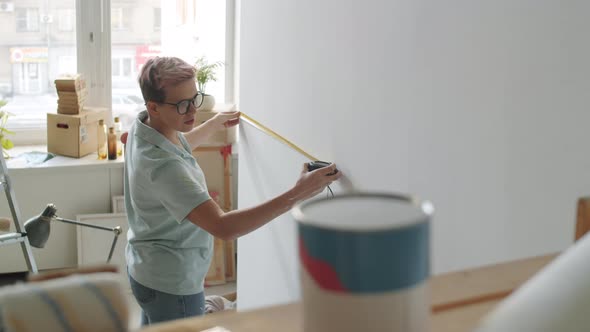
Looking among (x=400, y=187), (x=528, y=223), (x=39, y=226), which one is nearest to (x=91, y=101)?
(x=39, y=226)

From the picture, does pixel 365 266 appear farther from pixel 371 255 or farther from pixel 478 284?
pixel 478 284

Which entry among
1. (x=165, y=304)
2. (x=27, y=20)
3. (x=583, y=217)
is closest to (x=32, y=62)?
(x=27, y=20)

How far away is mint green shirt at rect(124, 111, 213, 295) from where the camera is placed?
8.05ft

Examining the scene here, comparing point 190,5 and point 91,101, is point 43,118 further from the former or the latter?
point 190,5

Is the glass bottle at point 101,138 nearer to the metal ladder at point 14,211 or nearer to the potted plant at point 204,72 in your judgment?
the potted plant at point 204,72

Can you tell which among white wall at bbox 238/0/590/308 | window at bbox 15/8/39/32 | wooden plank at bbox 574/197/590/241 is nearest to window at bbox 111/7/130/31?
window at bbox 15/8/39/32

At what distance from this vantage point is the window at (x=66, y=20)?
503 centimetres

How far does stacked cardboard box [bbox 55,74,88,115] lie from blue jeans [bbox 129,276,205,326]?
7.43 ft

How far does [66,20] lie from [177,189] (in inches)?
124

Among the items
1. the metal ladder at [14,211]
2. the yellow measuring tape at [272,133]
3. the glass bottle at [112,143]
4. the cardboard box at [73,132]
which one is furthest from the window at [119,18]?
the yellow measuring tape at [272,133]

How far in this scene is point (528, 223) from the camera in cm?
142

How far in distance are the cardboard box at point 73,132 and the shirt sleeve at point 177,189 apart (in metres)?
2.45

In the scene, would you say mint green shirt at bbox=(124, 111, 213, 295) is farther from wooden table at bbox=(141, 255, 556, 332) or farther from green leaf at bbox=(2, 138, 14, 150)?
green leaf at bbox=(2, 138, 14, 150)

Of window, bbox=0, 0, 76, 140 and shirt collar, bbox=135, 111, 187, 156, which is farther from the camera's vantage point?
window, bbox=0, 0, 76, 140
